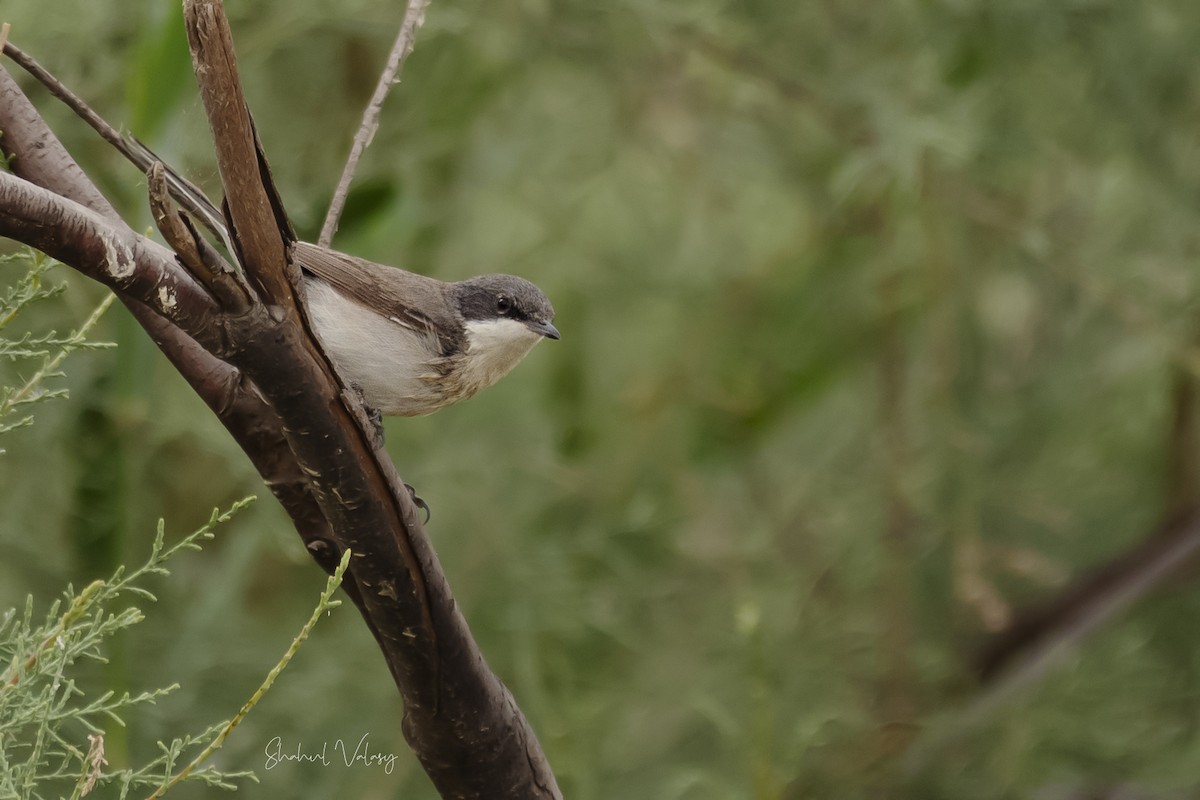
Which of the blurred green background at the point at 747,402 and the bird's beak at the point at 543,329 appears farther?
the blurred green background at the point at 747,402

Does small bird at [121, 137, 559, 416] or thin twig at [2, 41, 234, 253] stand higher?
thin twig at [2, 41, 234, 253]

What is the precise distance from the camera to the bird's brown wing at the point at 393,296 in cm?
337

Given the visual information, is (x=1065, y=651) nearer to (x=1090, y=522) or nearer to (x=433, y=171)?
(x=1090, y=522)

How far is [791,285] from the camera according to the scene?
5086 millimetres

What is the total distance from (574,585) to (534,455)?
1.60ft

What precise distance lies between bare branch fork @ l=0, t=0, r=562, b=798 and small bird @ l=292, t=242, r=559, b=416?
87 cm

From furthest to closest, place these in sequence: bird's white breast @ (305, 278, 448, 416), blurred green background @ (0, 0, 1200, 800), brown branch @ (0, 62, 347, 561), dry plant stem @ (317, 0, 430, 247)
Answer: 1. blurred green background @ (0, 0, 1200, 800)
2. bird's white breast @ (305, 278, 448, 416)
3. dry plant stem @ (317, 0, 430, 247)
4. brown branch @ (0, 62, 347, 561)

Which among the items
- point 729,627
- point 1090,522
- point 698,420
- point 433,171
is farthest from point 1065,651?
point 433,171

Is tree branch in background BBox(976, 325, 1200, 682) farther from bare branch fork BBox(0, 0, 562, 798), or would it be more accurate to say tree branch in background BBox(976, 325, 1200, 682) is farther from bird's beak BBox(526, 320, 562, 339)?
bare branch fork BBox(0, 0, 562, 798)

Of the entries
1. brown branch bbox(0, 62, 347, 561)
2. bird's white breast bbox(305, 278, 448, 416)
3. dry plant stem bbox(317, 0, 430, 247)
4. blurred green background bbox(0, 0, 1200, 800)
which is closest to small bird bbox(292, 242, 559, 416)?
bird's white breast bbox(305, 278, 448, 416)

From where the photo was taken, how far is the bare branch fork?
5.69ft

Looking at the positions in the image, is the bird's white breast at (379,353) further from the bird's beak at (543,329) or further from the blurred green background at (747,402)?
the blurred green background at (747,402)

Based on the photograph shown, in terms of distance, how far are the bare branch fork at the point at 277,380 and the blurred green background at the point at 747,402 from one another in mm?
1970

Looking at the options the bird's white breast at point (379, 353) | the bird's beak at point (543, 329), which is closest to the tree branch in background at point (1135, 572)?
the bird's beak at point (543, 329)
